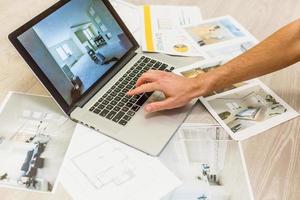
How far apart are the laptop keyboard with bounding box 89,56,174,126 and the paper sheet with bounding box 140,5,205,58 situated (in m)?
0.11

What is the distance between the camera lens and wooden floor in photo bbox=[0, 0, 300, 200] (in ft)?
2.32

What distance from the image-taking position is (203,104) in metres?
0.88

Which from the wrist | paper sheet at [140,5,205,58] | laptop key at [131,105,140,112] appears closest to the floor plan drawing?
laptop key at [131,105,140,112]

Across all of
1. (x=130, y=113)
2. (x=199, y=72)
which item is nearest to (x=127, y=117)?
(x=130, y=113)

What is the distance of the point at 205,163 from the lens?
744mm

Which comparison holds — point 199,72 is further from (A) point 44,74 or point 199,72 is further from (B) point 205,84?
(A) point 44,74

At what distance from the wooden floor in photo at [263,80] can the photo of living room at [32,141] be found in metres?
0.03

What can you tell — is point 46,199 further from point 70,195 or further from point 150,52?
point 150,52

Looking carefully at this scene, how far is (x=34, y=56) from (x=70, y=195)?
0.29 m

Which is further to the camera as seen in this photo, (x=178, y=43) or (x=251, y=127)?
(x=178, y=43)

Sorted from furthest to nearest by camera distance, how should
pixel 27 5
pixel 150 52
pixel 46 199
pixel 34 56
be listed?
1. pixel 27 5
2. pixel 150 52
3. pixel 34 56
4. pixel 46 199

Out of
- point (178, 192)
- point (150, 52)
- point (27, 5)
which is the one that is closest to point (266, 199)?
point (178, 192)

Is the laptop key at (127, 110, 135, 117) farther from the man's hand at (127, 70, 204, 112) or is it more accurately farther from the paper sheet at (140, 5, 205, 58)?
the paper sheet at (140, 5, 205, 58)

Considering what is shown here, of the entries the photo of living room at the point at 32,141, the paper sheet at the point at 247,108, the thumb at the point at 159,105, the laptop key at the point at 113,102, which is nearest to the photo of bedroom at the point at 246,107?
the paper sheet at the point at 247,108
